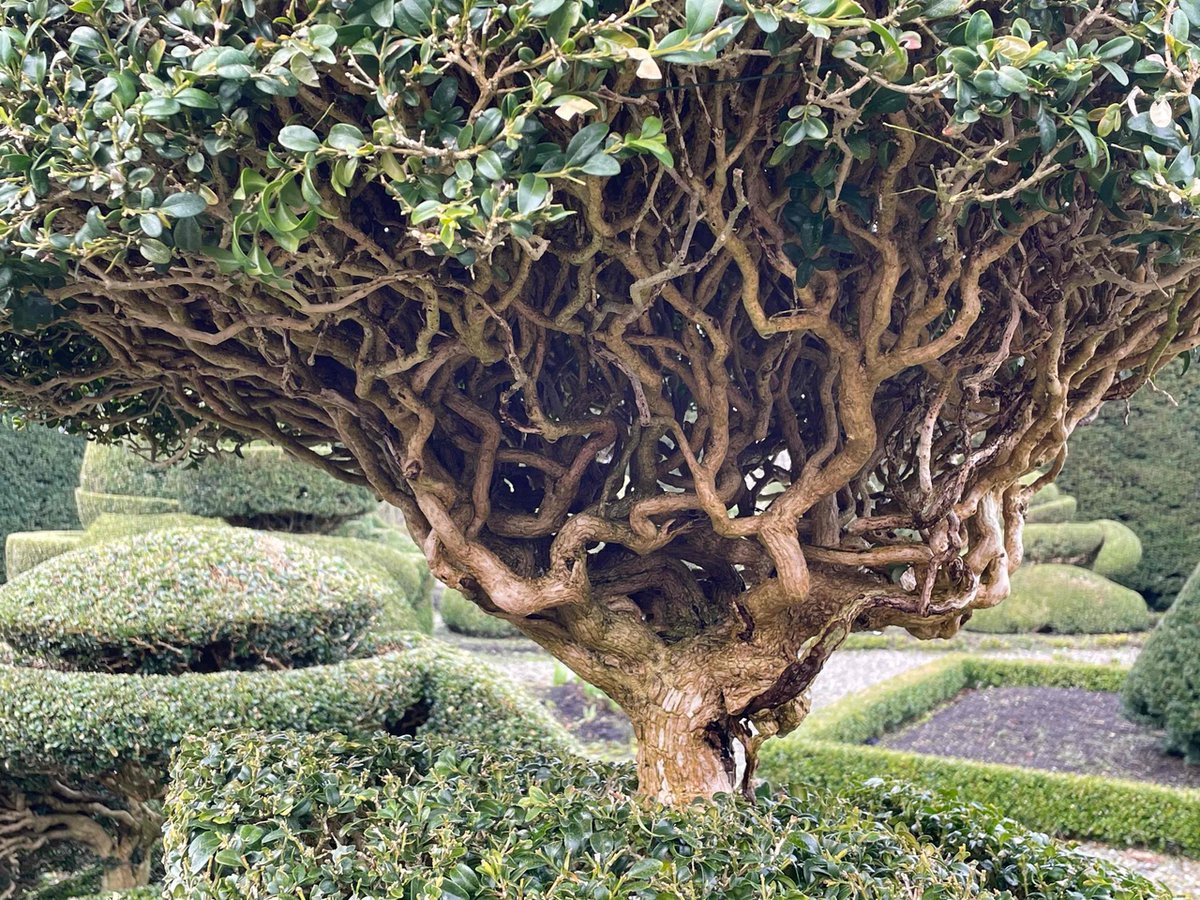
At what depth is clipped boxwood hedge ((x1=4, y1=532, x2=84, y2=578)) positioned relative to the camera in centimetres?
936

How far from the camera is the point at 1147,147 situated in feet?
5.53

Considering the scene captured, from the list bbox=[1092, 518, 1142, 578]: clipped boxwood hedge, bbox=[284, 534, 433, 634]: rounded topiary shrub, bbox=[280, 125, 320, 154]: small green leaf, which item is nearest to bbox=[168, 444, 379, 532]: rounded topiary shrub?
bbox=[284, 534, 433, 634]: rounded topiary shrub

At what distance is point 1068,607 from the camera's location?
42.9 feet

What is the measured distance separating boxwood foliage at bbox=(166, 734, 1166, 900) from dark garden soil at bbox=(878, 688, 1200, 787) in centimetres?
584

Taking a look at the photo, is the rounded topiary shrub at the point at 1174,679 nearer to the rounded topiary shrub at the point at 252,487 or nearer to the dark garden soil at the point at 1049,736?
the dark garden soil at the point at 1049,736

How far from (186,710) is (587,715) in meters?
6.58

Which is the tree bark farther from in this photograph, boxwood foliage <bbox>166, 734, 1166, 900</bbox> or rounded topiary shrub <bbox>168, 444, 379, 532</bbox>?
rounded topiary shrub <bbox>168, 444, 379, 532</bbox>

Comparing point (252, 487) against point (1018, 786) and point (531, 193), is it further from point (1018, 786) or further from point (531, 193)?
point (531, 193)

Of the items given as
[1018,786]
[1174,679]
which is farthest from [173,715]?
[1174,679]

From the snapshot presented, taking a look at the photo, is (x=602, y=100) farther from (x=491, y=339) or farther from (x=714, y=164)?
(x=491, y=339)

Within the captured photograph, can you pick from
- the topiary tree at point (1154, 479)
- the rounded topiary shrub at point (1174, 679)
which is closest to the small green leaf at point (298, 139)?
the rounded topiary shrub at point (1174, 679)

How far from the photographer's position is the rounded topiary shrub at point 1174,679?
24.3ft

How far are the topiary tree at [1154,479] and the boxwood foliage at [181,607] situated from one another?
12256mm

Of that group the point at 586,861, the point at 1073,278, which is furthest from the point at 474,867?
the point at 1073,278
